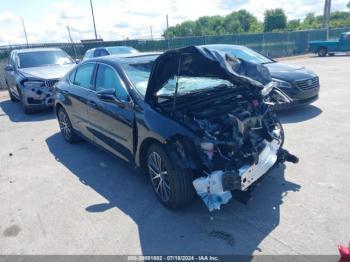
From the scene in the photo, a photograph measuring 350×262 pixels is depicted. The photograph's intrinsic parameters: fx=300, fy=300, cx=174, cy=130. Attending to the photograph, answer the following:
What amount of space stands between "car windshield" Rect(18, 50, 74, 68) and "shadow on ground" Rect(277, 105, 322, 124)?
7057 mm

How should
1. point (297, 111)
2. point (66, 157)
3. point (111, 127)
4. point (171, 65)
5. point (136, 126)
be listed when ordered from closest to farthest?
point (171, 65)
point (136, 126)
point (111, 127)
point (66, 157)
point (297, 111)

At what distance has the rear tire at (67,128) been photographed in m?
5.99

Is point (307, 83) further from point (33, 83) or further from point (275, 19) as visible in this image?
point (275, 19)

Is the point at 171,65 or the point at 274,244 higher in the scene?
the point at 171,65

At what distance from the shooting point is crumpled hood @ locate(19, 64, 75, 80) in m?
8.63

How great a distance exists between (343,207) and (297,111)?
4.59 m

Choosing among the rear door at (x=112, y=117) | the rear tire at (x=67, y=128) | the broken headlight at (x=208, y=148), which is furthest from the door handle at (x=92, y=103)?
the broken headlight at (x=208, y=148)

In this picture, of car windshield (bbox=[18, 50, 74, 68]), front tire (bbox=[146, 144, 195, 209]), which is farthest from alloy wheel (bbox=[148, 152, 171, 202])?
car windshield (bbox=[18, 50, 74, 68])

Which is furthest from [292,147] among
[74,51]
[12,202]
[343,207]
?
[74,51]

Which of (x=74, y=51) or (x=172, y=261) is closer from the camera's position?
(x=172, y=261)

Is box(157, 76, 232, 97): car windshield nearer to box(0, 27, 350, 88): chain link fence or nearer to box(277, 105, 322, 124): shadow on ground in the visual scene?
box(277, 105, 322, 124): shadow on ground

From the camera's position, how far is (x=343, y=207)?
3410mm

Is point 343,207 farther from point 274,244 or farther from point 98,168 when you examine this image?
point 98,168

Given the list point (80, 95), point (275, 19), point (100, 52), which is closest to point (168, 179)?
point (80, 95)
